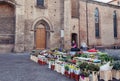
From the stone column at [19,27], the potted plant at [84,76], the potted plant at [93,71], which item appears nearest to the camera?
the potted plant at [84,76]

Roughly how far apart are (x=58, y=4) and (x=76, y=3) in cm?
473

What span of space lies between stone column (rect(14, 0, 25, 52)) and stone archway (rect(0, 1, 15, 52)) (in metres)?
Result: 0.74

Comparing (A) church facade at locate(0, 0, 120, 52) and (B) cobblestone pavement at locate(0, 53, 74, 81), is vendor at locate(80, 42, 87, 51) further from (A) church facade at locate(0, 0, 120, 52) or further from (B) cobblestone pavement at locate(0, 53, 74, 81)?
(B) cobblestone pavement at locate(0, 53, 74, 81)

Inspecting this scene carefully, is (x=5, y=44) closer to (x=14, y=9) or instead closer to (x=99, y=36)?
(x=14, y=9)

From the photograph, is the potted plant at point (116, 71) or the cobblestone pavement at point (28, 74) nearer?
the potted plant at point (116, 71)

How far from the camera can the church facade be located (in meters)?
22.4

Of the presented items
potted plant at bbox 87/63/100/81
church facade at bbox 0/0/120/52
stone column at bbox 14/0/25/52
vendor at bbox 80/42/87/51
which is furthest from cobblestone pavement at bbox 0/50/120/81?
vendor at bbox 80/42/87/51

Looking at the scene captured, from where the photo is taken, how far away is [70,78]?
28.8 ft

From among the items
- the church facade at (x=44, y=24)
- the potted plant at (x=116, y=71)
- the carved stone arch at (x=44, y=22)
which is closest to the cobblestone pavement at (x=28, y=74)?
the potted plant at (x=116, y=71)

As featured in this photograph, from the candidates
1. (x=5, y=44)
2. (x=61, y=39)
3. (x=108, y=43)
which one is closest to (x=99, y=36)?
(x=108, y=43)

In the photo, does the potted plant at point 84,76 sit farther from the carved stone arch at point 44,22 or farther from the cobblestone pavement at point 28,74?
the carved stone arch at point 44,22

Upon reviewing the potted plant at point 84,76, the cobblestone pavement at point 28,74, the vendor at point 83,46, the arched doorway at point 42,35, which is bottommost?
the cobblestone pavement at point 28,74

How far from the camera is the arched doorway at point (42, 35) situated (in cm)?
2419

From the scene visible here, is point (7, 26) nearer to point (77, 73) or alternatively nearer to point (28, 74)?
point (28, 74)
